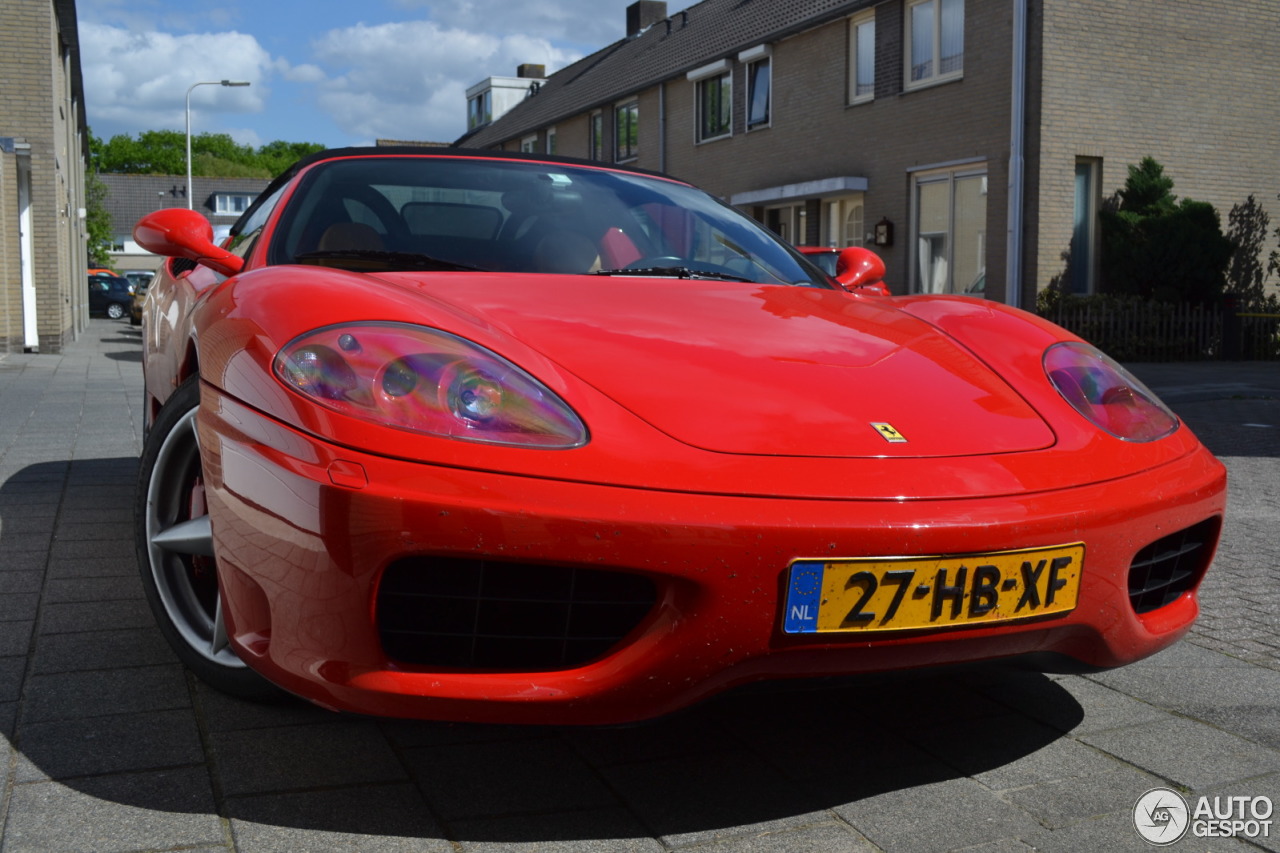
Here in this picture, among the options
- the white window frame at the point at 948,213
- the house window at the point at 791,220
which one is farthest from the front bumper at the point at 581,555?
the house window at the point at 791,220

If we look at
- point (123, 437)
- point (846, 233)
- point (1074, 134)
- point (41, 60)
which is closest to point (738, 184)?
point (846, 233)

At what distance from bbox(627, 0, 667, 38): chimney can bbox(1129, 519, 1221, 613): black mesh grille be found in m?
29.2

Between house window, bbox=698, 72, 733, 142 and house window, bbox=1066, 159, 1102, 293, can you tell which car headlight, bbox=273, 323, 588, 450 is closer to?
house window, bbox=1066, 159, 1102, 293

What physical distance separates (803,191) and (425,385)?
18.0 meters

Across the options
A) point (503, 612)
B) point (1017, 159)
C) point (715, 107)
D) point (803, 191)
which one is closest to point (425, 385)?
point (503, 612)

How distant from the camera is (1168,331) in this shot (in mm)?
15047

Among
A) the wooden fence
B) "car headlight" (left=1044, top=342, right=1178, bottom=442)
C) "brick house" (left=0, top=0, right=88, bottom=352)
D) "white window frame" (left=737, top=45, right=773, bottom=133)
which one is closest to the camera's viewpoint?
"car headlight" (left=1044, top=342, right=1178, bottom=442)

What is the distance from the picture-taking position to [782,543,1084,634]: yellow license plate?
180cm

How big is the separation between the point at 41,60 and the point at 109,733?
1624 centimetres

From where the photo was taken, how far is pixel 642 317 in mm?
2404

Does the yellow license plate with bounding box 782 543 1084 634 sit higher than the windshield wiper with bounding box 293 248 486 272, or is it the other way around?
the windshield wiper with bounding box 293 248 486 272

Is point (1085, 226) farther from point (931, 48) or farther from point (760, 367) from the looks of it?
point (760, 367)

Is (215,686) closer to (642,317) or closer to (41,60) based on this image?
(642,317)

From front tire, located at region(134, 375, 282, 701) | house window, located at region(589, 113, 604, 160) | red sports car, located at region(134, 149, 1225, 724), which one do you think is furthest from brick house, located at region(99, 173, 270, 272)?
red sports car, located at region(134, 149, 1225, 724)
